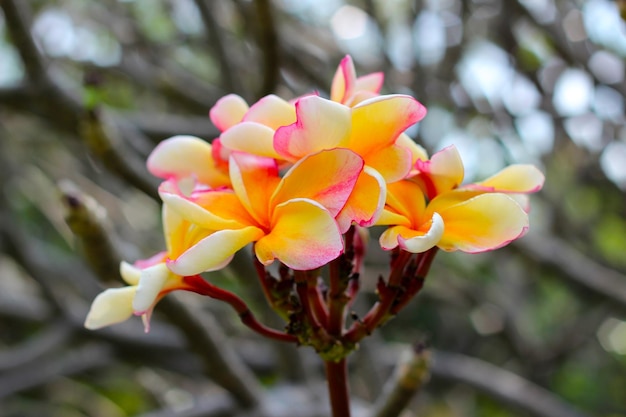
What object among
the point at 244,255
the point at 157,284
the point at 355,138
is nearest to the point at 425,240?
the point at 355,138

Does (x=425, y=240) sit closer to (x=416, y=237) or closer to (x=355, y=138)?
(x=416, y=237)

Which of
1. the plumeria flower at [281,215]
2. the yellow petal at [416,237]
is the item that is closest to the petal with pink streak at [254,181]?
the plumeria flower at [281,215]

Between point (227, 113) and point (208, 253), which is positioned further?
point (227, 113)

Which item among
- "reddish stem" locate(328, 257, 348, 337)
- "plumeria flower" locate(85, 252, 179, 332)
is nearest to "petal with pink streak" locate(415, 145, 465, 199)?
"reddish stem" locate(328, 257, 348, 337)

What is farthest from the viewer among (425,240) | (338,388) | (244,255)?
(244,255)

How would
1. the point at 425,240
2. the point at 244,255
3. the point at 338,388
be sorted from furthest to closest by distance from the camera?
the point at 244,255 < the point at 338,388 < the point at 425,240

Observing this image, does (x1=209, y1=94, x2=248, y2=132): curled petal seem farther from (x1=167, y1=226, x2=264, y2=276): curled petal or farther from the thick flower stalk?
(x1=167, y1=226, x2=264, y2=276): curled petal

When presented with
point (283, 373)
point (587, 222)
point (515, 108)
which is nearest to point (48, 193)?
point (283, 373)

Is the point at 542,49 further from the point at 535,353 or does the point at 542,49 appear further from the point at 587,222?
the point at 535,353
